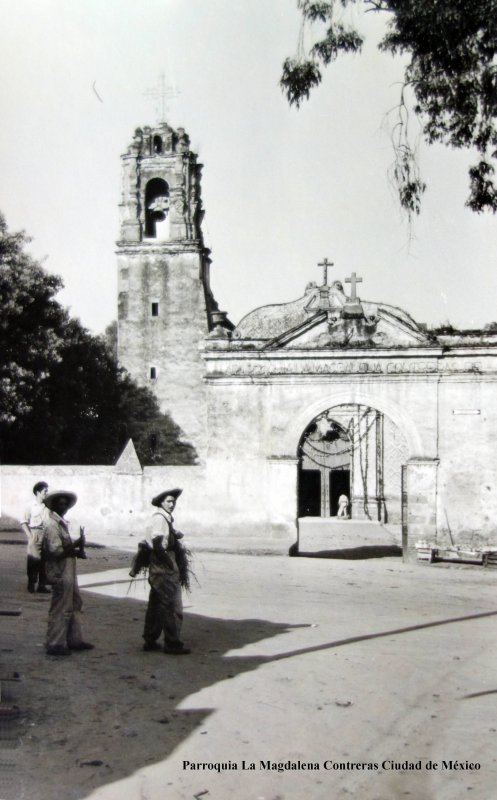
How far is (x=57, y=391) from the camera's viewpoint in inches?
1107

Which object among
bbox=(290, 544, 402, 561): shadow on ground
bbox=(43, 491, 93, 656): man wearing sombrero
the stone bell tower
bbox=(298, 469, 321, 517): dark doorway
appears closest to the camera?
bbox=(43, 491, 93, 656): man wearing sombrero

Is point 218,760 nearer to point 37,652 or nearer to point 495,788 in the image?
point 495,788

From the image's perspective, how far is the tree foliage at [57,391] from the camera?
25.0 metres

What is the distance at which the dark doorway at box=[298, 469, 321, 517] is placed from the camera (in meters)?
38.0

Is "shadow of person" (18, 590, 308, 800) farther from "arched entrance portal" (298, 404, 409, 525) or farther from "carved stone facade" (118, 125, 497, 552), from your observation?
"arched entrance portal" (298, 404, 409, 525)

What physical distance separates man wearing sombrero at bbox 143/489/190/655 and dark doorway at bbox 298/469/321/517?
29647 millimetres

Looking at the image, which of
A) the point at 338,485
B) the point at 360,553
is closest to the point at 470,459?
the point at 360,553

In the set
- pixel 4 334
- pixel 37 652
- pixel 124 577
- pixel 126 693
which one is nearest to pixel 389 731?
pixel 126 693

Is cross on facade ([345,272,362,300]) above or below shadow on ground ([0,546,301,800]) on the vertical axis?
above

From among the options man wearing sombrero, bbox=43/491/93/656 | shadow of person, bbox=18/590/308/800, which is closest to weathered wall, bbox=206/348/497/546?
shadow of person, bbox=18/590/308/800

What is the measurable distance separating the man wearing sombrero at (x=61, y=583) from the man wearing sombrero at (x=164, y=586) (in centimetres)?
67

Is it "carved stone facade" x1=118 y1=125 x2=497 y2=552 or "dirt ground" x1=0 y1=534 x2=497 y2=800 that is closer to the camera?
"dirt ground" x1=0 y1=534 x2=497 y2=800

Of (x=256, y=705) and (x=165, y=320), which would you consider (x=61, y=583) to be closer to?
(x=256, y=705)

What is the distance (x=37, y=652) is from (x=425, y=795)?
167 inches
